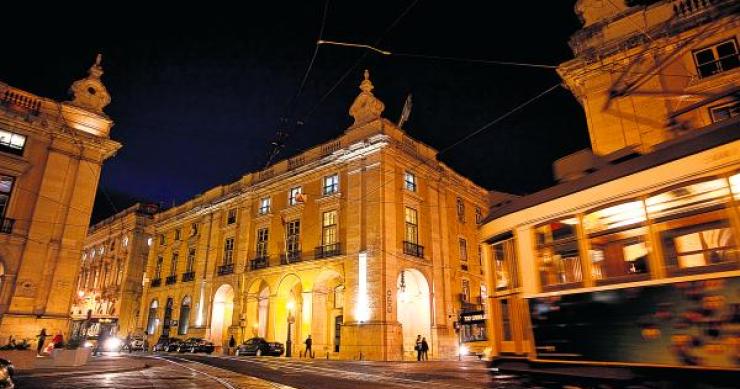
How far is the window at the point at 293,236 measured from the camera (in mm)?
28391

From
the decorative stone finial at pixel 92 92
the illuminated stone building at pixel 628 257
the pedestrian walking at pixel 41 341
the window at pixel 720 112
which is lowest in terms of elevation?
the pedestrian walking at pixel 41 341

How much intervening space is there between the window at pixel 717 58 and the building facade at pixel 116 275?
45.3 metres

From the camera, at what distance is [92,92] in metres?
24.6

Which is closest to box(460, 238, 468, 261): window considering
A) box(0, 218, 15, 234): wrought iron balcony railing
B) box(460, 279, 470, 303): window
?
box(460, 279, 470, 303): window

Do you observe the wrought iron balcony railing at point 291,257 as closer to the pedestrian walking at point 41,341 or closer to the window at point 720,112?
the pedestrian walking at point 41,341

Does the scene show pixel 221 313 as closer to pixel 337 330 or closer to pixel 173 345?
pixel 173 345

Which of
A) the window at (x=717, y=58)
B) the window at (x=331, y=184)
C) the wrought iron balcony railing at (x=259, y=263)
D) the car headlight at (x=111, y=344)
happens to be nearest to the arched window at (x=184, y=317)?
the car headlight at (x=111, y=344)

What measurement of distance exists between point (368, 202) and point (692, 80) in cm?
1586

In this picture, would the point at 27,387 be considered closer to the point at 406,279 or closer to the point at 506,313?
the point at 506,313

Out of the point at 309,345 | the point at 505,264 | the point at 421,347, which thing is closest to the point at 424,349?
the point at 421,347

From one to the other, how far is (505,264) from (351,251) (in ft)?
58.6

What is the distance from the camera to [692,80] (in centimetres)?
1499

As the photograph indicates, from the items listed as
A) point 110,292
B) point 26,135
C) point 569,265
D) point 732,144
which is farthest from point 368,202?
point 110,292

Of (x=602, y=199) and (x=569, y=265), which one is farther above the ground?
(x=602, y=199)
